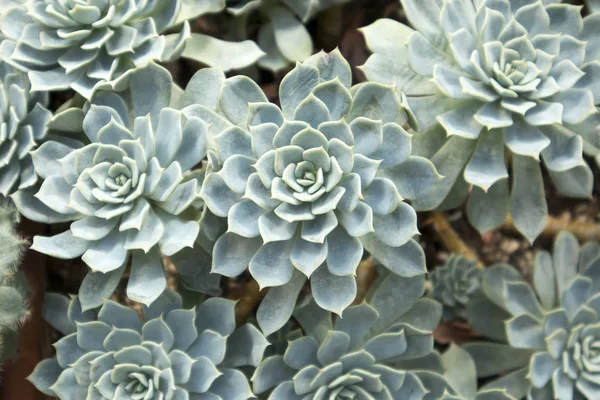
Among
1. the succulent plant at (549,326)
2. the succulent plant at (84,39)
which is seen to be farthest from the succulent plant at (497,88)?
the succulent plant at (84,39)

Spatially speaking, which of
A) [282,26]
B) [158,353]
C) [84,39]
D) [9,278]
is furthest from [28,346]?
[282,26]

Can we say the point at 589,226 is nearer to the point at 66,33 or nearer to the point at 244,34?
the point at 244,34

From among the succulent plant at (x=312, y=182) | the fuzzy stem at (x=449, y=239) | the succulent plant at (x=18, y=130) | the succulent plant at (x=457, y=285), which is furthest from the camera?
the fuzzy stem at (x=449, y=239)

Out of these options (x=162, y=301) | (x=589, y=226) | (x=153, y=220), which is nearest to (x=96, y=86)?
(x=153, y=220)

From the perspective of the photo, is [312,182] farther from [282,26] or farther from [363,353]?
[282,26]

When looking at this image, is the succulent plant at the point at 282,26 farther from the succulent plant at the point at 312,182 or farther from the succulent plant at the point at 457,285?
the succulent plant at the point at 457,285

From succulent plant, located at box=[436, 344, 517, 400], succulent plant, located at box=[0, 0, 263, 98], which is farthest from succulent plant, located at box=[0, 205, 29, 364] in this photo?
succulent plant, located at box=[436, 344, 517, 400]

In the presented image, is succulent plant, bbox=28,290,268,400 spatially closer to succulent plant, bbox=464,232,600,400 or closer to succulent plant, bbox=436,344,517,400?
succulent plant, bbox=436,344,517,400
